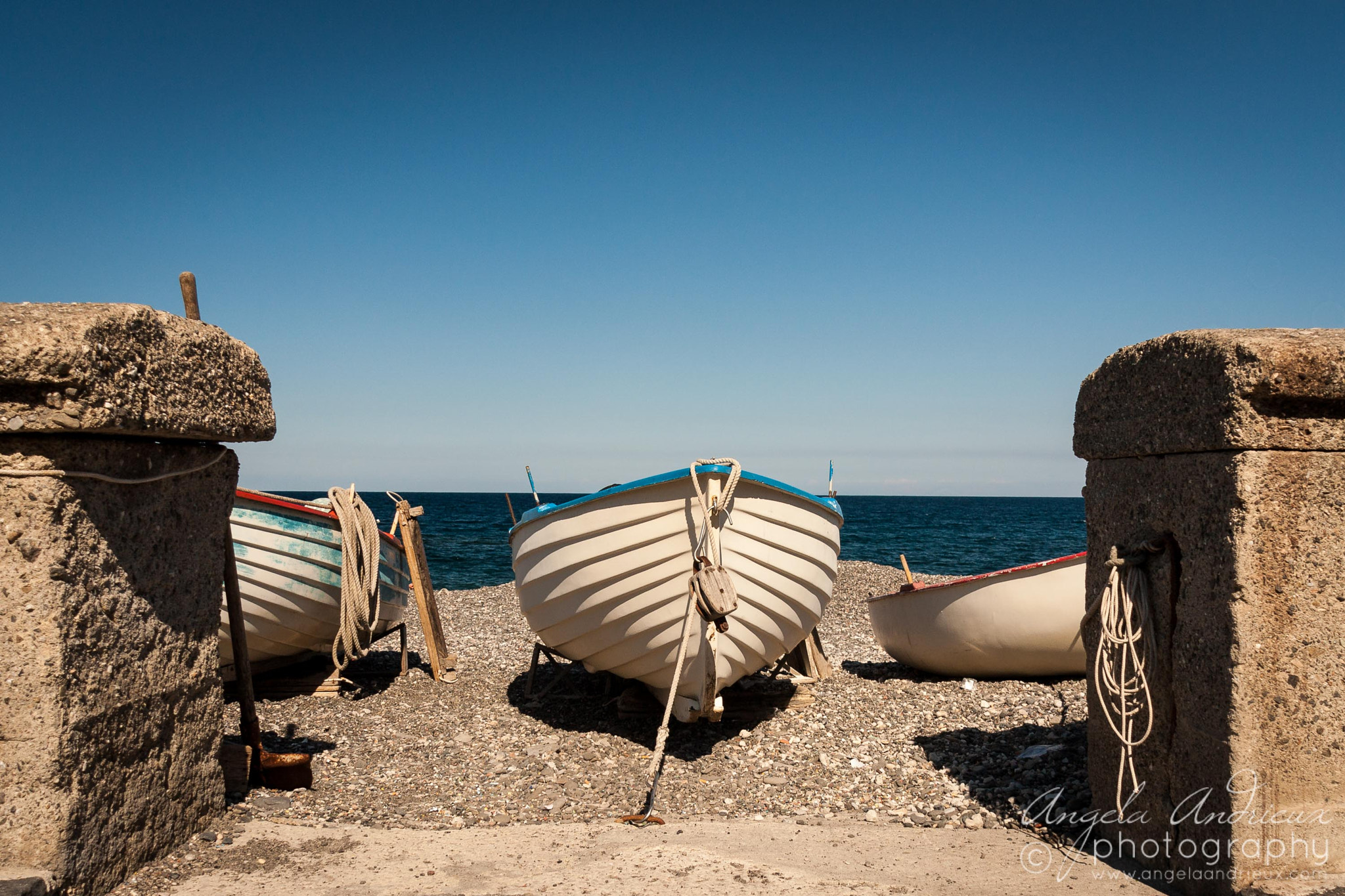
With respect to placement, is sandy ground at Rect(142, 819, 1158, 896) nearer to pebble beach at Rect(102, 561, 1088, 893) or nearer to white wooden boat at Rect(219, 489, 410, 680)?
pebble beach at Rect(102, 561, 1088, 893)

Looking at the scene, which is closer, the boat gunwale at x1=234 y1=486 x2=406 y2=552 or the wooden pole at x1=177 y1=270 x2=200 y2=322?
the wooden pole at x1=177 y1=270 x2=200 y2=322

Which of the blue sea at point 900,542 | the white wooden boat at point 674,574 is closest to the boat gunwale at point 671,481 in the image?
the white wooden boat at point 674,574

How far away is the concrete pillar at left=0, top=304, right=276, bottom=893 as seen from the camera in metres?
2.53

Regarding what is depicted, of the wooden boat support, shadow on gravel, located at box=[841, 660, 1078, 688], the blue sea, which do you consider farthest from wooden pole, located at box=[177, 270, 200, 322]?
the blue sea

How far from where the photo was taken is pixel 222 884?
2977mm

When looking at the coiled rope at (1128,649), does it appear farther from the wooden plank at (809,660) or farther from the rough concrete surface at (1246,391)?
the wooden plank at (809,660)

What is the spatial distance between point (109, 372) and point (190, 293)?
1.54 meters

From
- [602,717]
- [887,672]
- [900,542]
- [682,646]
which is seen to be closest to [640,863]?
[682,646]

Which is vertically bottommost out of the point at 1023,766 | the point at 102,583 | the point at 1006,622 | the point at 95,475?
the point at 1023,766

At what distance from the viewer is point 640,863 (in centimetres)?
331

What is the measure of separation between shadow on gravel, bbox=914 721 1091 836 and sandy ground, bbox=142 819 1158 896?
330mm

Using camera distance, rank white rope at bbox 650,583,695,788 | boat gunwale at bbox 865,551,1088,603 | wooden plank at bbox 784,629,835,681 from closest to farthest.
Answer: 1. white rope at bbox 650,583,695,788
2. boat gunwale at bbox 865,551,1088,603
3. wooden plank at bbox 784,629,835,681

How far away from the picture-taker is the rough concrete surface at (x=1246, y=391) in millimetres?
2604

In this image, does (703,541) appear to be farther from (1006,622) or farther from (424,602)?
(424,602)
